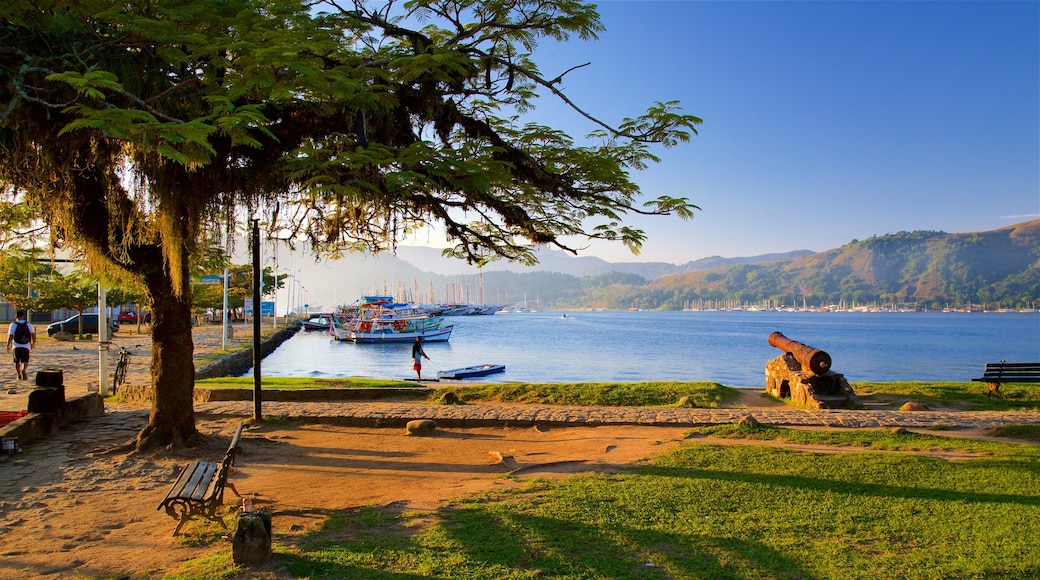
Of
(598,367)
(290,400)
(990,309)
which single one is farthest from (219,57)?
(990,309)

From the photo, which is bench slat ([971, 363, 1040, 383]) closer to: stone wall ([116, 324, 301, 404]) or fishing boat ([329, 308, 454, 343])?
stone wall ([116, 324, 301, 404])

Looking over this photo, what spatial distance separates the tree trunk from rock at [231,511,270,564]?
4584 mm

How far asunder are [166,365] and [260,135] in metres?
3.41

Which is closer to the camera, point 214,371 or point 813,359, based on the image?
point 813,359

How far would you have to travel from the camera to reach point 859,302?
19325cm

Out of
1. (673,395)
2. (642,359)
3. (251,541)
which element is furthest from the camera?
(642,359)

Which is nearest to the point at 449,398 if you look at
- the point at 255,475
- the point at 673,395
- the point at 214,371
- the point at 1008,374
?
the point at 673,395

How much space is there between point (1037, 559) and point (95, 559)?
666 centimetres

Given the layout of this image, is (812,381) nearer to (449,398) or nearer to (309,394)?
(449,398)

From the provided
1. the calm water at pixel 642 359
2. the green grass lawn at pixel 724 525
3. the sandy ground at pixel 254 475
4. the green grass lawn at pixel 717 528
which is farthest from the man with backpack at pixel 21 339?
the calm water at pixel 642 359

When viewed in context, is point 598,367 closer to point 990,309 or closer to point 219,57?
point 219,57

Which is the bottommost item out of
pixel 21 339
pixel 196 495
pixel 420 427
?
pixel 420 427

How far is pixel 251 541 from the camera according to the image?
423 centimetres

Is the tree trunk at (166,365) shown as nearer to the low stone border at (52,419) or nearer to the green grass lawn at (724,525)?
the low stone border at (52,419)
